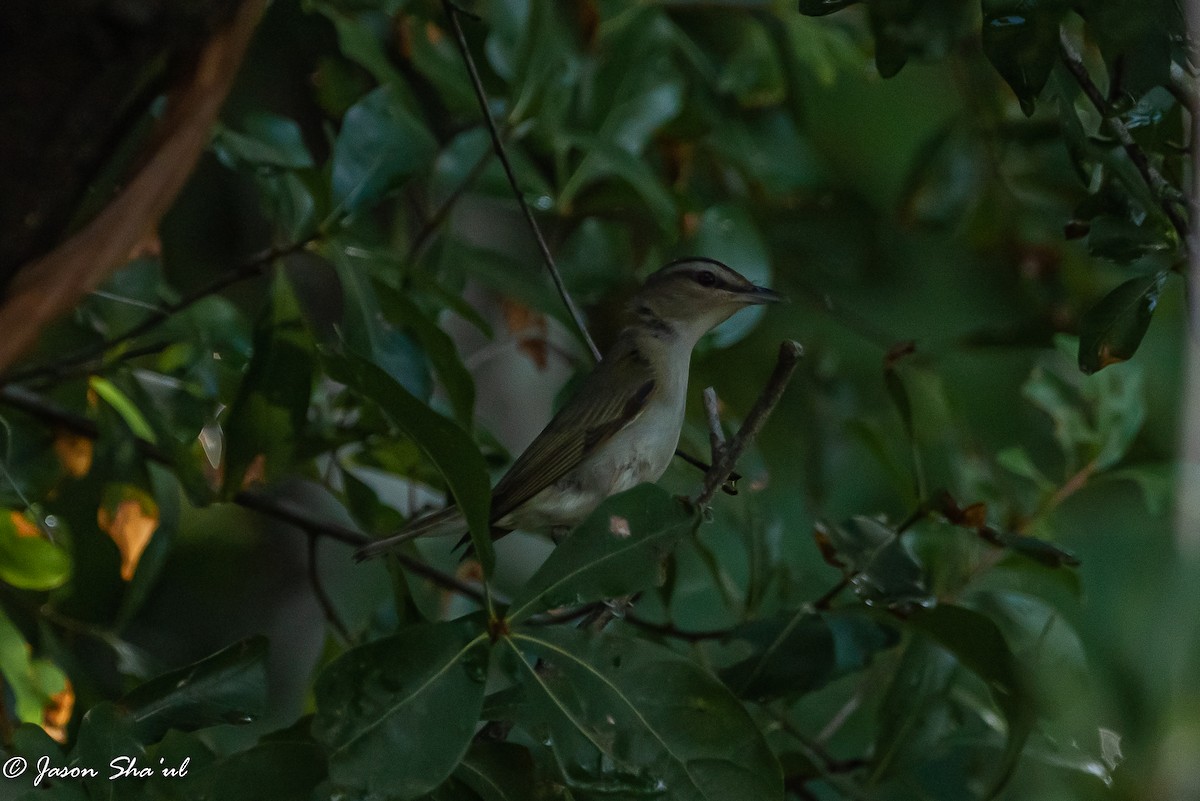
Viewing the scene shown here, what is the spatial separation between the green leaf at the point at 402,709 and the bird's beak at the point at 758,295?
1073 millimetres

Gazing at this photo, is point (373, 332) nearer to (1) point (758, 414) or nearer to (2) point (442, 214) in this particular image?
(2) point (442, 214)

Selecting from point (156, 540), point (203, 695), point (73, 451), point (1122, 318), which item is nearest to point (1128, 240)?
point (1122, 318)

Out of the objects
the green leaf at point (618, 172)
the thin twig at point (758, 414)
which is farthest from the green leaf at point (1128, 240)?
the green leaf at point (618, 172)

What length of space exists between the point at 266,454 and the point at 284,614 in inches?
76.9

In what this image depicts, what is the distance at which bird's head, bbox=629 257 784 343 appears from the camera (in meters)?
2.38

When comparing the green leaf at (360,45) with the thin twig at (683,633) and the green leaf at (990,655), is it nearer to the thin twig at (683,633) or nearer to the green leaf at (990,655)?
the thin twig at (683,633)

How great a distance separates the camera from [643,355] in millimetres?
2301

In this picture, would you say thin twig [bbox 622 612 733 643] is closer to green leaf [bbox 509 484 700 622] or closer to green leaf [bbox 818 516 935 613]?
green leaf [bbox 818 516 935 613]

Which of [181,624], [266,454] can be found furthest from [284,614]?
[266,454]

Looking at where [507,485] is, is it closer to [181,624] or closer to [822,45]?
[822,45]

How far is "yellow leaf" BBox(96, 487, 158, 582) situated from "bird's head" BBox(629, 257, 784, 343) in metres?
1.06

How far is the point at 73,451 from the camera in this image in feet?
7.57

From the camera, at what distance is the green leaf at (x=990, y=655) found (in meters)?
1.72
